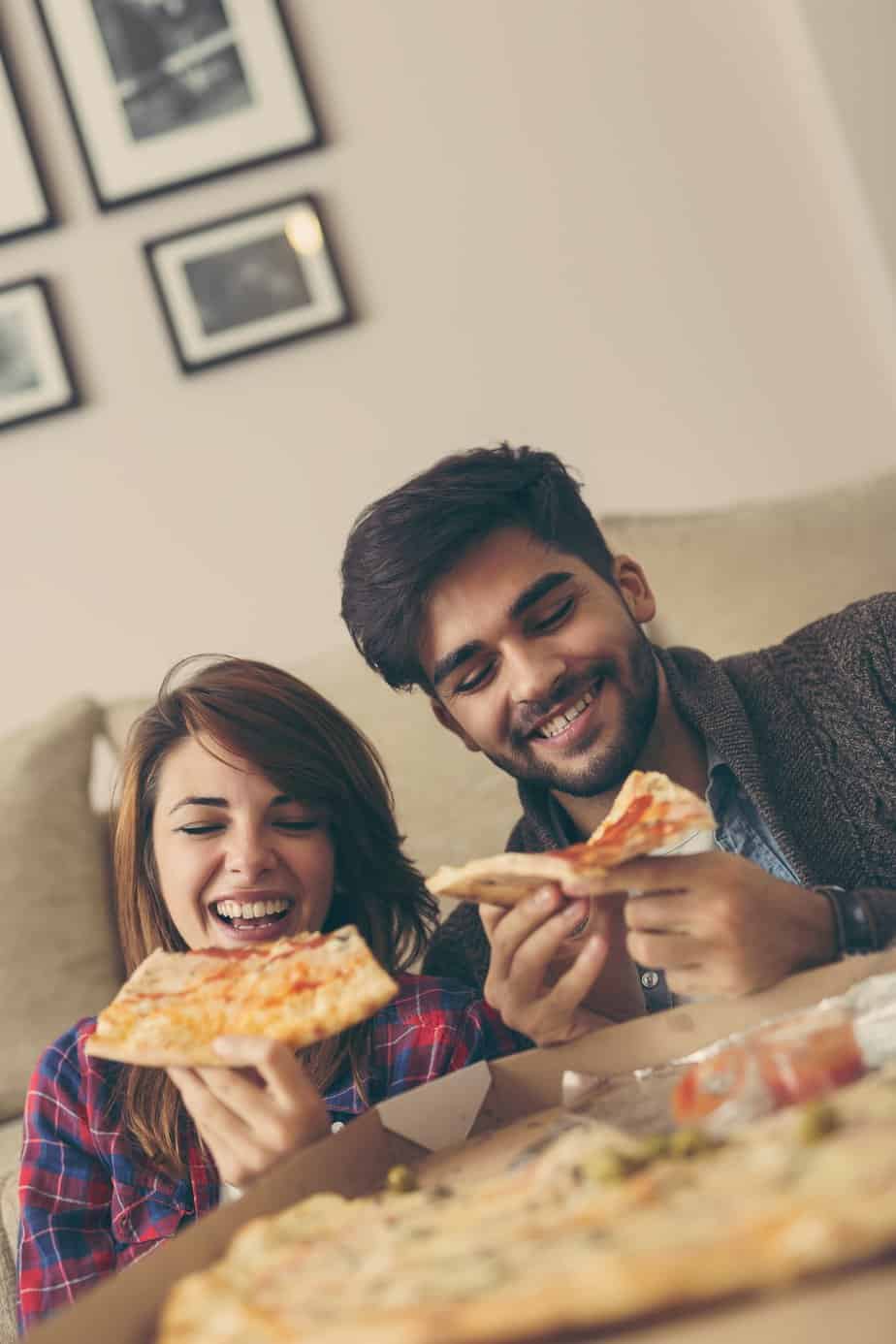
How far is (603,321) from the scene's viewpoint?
2543mm

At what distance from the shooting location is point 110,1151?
1.38 metres

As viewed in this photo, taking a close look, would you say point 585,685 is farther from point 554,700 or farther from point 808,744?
point 808,744

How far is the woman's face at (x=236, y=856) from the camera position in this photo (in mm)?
1460

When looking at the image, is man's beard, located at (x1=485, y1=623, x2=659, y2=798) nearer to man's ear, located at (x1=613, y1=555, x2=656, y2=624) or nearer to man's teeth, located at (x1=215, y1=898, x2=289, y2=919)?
man's ear, located at (x1=613, y1=555, x2=656, y2=624)

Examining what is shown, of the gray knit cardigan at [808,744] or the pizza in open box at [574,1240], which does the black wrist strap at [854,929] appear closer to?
the gray knit cardigan at [808,744]

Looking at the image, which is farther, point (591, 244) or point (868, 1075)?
point (591, 244)

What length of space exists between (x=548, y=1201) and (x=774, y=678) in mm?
1069

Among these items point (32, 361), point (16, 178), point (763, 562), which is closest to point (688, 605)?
point (763, 562)

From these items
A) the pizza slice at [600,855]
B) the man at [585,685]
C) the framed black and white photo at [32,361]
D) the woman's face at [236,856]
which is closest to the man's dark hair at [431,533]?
the man at [585,685]

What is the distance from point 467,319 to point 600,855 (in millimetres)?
1691

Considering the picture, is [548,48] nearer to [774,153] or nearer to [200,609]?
[774,153]

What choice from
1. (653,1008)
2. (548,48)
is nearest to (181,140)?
(548,48)

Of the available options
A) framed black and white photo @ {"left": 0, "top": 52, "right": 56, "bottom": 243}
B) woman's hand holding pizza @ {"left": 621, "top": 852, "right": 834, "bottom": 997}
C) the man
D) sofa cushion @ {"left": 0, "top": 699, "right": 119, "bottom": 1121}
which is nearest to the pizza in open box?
woman's hand holding pizza @ {"left": 621, "top": 852, "right": 834, "bottom": 997}

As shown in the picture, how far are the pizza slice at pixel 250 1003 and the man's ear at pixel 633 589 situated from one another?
0.78 m
